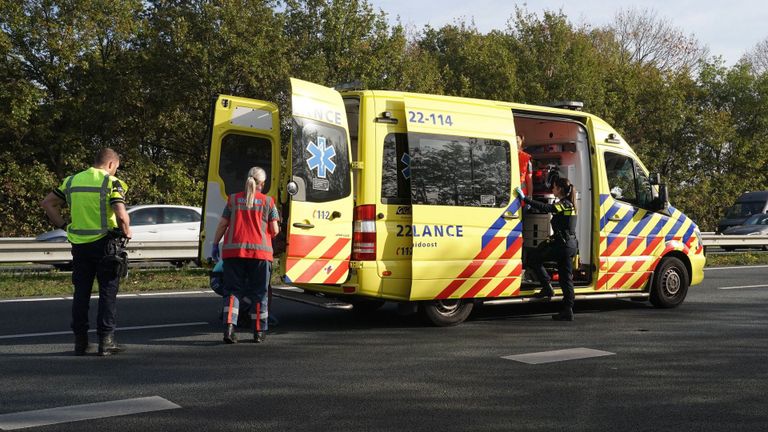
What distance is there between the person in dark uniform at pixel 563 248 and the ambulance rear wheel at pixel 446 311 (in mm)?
1069

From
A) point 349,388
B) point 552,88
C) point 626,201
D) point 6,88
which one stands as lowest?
point 349,388

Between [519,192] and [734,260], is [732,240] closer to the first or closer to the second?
[734,260]

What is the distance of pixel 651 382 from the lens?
6129 millimetres

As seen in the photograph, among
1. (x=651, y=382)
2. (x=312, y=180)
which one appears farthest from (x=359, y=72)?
(x=651, y=382)

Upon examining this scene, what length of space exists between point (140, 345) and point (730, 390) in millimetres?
5099

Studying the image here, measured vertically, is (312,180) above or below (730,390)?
above

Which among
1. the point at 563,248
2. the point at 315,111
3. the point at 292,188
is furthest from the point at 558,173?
the point at 292,188

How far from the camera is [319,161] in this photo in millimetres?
7895

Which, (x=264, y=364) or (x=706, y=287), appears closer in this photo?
(x=264, y=364)

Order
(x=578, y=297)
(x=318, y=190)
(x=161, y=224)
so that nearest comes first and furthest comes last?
(x=318, y=190), (x=578, y=297), (x=161, y=224)

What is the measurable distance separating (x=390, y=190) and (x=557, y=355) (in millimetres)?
2408

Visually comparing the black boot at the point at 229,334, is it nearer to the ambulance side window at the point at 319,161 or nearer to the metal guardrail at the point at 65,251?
the ambulance side window at the point at 319,161

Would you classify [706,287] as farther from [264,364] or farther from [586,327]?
[264,364]

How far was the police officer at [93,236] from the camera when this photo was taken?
693 centimetres
